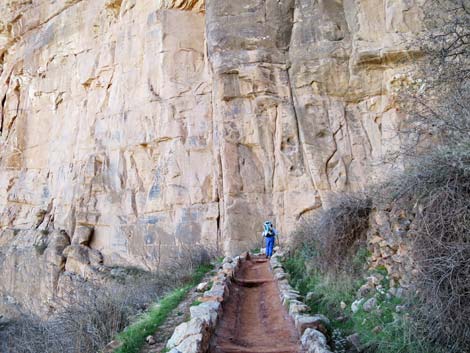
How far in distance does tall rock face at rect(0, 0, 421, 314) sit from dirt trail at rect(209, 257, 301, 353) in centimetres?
757

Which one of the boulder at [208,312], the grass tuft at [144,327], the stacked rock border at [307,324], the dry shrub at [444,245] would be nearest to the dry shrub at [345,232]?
the stacked rock border at [307,324]

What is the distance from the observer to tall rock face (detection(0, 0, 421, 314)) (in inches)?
683

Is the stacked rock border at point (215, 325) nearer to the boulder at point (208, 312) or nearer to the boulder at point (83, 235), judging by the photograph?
the boulder at point (208, 312)

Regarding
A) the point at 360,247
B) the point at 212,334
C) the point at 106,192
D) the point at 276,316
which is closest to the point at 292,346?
the point at 212,334

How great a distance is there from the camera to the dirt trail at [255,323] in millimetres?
5352

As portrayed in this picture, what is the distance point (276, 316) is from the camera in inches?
269

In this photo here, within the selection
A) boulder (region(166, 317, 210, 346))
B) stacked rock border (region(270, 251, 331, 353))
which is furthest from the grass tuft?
stacked rock border (region(270, 251, 331, 353))

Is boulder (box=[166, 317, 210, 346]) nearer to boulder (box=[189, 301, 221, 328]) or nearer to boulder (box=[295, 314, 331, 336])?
boulder (box=[189, 301, 221, 328])

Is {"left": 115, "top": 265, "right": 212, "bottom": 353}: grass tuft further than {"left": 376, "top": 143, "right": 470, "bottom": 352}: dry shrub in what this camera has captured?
Yes

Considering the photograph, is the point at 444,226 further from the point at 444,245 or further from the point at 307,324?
the point at 307,324

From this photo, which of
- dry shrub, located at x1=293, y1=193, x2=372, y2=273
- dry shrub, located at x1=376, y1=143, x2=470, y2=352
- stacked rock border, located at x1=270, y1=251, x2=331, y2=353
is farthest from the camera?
dry shrub, located at x1=293, y1=193, x2=372, y2=273

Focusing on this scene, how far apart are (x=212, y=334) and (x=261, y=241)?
455 inches

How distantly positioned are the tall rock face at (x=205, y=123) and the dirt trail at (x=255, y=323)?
24.8 feet

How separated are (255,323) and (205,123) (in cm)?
1396
